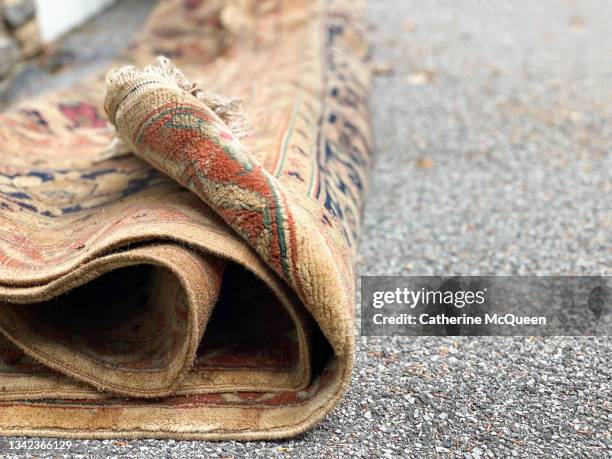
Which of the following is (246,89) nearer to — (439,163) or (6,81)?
(439,163)

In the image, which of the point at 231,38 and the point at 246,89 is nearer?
the point at 246,89

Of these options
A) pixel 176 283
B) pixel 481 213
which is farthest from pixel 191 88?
pixel 481 213

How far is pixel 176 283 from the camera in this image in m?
1.76

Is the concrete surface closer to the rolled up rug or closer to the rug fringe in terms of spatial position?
the rolled up rug

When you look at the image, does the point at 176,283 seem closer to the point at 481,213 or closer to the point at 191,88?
the point at 191,88

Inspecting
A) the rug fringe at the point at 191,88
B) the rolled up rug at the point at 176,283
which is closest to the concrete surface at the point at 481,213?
the rolled up rug at the point at 176,283

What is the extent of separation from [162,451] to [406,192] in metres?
1.63

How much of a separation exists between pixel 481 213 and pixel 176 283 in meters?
1.32

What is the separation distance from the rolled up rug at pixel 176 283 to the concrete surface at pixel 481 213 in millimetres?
98

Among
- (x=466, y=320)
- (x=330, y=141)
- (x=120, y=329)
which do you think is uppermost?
(x=330, y=141)

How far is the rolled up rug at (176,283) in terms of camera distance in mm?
1548

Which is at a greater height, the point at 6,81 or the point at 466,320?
the point at 6,81

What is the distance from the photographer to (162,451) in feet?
4.96

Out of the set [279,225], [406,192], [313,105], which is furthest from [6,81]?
[279,225]
